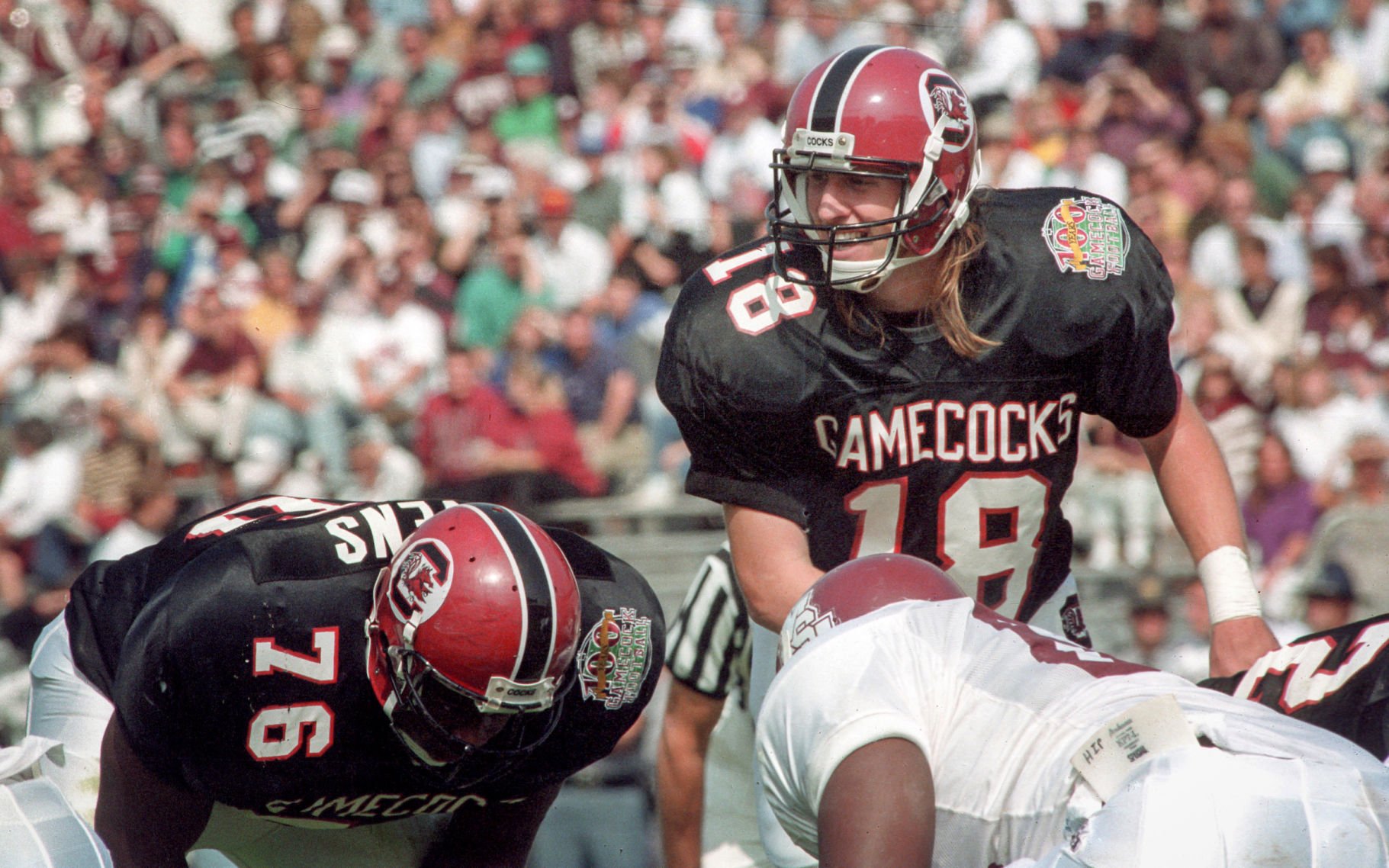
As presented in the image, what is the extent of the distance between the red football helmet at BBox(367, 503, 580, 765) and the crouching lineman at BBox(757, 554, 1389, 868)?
552mm

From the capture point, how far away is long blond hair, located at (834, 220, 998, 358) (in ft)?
11.3

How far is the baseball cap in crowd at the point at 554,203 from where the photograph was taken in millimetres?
8680

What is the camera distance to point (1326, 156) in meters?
8.87

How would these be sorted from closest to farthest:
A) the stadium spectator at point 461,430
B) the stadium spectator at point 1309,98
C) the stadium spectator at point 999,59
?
the stadium spectator at point 461,430
the stadium spectator at point 1309,98
the stadium spectator at point 999,59

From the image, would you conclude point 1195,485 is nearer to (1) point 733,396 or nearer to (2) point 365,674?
(1) point 733,396

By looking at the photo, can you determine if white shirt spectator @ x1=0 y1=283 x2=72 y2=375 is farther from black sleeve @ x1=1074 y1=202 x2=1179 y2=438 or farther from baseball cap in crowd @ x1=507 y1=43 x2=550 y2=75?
black sleeve @ x1=1074 y1=202 x2=1179 y2=438

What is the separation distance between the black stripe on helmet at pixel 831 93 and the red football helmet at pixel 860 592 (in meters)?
1.04

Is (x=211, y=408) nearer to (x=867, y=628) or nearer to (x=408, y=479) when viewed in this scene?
(x=408, y=479)

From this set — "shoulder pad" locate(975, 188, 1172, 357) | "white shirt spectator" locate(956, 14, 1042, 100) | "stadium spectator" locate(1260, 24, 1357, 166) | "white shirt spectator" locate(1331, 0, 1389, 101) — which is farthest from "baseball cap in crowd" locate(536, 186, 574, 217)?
"shoulder pad" locate(975, 188, 1172, 357)

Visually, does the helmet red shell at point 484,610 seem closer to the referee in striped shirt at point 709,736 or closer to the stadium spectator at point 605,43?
the referee in striped shirt at point 709,736

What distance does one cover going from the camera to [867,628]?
2.47m

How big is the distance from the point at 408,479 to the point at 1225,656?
4.88 meters

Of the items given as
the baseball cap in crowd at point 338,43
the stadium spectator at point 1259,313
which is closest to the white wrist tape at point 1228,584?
the stadium spectator at point 1259,313

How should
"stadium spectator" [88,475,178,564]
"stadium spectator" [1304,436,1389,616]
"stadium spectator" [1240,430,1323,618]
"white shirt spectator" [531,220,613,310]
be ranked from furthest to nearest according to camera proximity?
"white shirt spectator" [531,220,613,310] → "stadium spectator" [88,475,178,564] → "stadium spectator" [1240,430,1323,618] → "stadium spectator" [1304,436,1389,616]
